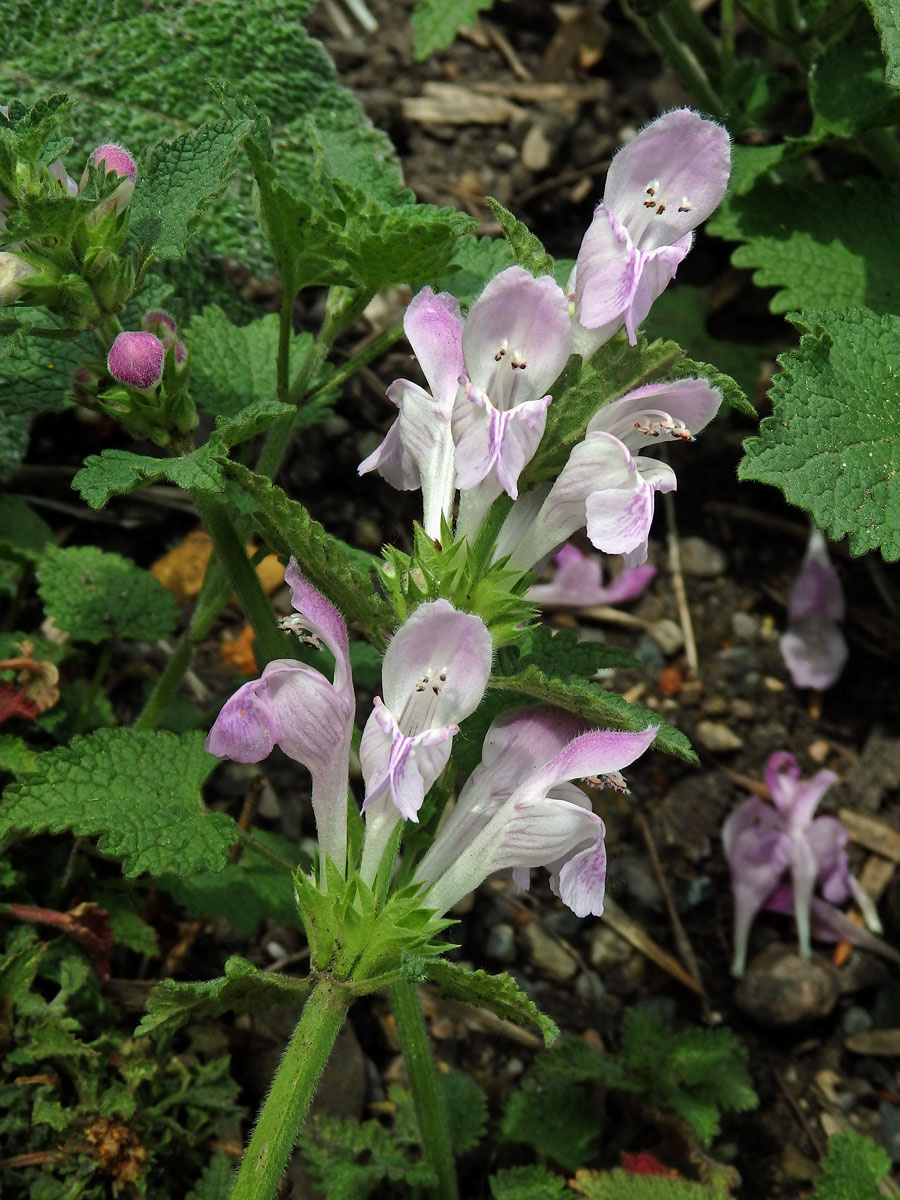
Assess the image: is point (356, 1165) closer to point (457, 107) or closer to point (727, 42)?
point (727, 42)

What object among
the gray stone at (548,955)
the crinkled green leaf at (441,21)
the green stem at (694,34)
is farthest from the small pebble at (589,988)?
the green stem at (694,34)

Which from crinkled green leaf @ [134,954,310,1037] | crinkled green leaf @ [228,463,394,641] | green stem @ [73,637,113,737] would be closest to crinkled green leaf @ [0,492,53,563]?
green stem @ [73,637,113,737]

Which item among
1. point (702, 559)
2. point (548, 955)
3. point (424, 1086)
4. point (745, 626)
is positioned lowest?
point (548, 955)

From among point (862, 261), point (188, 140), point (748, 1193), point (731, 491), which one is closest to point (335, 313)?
point (188, 140)

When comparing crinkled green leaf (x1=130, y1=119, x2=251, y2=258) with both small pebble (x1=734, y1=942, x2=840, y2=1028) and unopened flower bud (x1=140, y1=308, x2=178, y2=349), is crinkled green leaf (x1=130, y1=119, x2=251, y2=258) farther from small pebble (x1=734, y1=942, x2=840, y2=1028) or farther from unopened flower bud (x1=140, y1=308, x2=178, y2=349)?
small pebble (x1=734, y1=942, x2=840, y2=1028)

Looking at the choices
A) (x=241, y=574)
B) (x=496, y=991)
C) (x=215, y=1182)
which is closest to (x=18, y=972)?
(x=215, y=1182)

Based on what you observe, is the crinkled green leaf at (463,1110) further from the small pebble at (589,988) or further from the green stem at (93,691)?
the green stem at (93,691)
